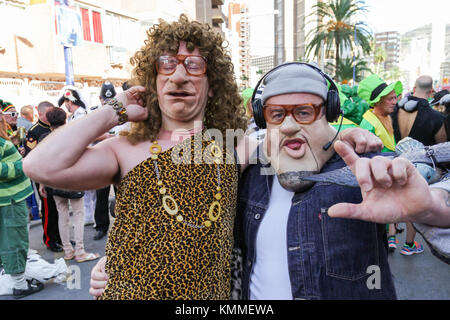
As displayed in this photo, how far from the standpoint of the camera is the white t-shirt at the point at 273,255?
1.46 meters

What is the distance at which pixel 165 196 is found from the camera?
1.46m

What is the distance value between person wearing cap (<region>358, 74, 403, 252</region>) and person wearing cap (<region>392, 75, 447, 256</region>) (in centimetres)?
19

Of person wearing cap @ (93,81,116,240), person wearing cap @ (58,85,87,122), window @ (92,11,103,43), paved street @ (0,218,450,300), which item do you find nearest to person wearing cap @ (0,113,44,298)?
paved street @ (0,218,450,300)

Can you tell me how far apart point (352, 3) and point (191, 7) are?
2380 centimetres

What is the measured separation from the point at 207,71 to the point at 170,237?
0.87 m

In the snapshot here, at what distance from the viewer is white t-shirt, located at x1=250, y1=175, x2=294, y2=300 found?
146 centimetres

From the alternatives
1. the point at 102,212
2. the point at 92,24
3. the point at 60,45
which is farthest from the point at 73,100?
the point at 92,24

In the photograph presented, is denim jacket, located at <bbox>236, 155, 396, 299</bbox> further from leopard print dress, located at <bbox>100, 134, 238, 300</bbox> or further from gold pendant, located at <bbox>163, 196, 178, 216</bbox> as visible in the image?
gold pendant, located at <bbox>163, 196, 178, 216</bbox>

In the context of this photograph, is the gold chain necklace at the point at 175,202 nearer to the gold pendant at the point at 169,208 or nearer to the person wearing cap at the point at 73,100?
the gold pendant at the point at 169,208

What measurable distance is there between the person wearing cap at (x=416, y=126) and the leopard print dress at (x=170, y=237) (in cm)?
370

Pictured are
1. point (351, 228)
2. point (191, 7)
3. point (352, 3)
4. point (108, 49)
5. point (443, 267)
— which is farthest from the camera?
point (191, 7)

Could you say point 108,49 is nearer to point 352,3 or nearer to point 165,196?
point 352,3
